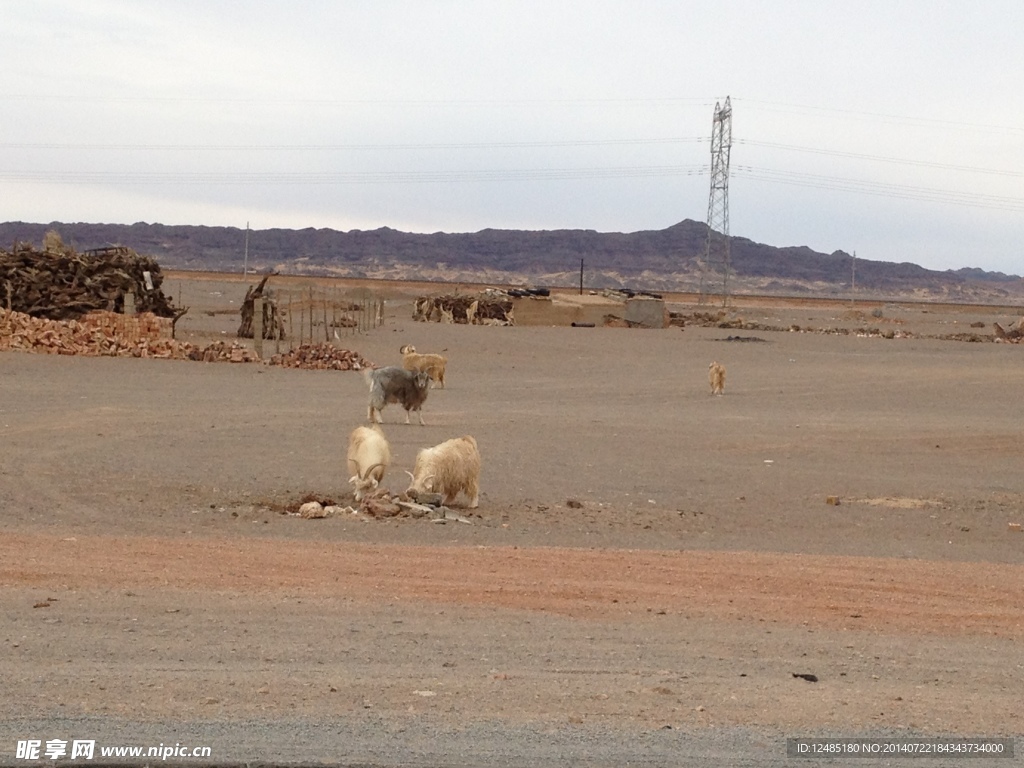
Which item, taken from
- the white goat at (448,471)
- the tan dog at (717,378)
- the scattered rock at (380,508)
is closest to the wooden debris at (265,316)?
the tan dog at (717,378)

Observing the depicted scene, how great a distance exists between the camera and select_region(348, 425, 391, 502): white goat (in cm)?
1433

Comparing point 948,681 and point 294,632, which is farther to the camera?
point 294,632

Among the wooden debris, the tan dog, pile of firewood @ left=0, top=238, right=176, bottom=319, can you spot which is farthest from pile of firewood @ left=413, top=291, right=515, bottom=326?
the tan dog

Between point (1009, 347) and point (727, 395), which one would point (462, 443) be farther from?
point (1009, 347)

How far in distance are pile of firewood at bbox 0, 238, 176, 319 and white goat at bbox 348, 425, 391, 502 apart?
25.0m

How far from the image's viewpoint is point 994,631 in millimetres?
9109

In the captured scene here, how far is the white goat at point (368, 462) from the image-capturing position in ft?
47.0

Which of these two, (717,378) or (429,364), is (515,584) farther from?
(717,378)

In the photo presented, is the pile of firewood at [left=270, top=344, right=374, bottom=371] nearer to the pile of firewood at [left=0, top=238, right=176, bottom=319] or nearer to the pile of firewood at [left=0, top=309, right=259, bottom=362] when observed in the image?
the pile of firewood at [left=0, top=309, right=259, bottom=362]

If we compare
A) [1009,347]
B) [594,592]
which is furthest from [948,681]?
[1009,347]

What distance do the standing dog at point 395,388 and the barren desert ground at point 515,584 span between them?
0.76m

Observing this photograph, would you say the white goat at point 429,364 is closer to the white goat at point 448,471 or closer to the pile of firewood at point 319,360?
the pile of firewood at point 319,360

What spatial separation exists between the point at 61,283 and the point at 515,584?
31.8m

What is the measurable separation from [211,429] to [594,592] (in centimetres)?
1197
